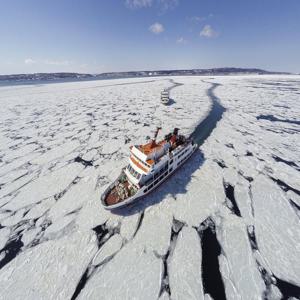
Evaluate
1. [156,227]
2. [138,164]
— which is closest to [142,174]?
[138,164]

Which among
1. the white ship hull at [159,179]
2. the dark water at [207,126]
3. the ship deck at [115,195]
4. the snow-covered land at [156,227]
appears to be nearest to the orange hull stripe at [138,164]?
the white ship hull at [159,179]

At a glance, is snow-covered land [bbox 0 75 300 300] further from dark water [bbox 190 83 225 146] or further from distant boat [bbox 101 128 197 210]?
dark water [bbox 190 83 225 146]

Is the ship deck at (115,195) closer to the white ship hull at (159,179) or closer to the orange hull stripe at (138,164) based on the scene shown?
the white ship hull at (159,179)

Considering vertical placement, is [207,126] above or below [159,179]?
below

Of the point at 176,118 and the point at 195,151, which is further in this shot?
the point at 176,118

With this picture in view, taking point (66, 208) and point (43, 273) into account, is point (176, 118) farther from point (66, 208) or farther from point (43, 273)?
point (43, 273)

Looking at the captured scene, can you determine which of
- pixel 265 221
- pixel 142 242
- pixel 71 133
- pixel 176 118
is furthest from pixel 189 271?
pixel 176 118

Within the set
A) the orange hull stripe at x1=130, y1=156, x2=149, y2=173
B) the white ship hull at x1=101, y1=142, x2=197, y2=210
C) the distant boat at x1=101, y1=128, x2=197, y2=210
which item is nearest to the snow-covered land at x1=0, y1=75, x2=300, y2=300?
the white ship hull at x1=101, y1=142, x2=197, y2=210

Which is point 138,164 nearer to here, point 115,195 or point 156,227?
point 115,195
